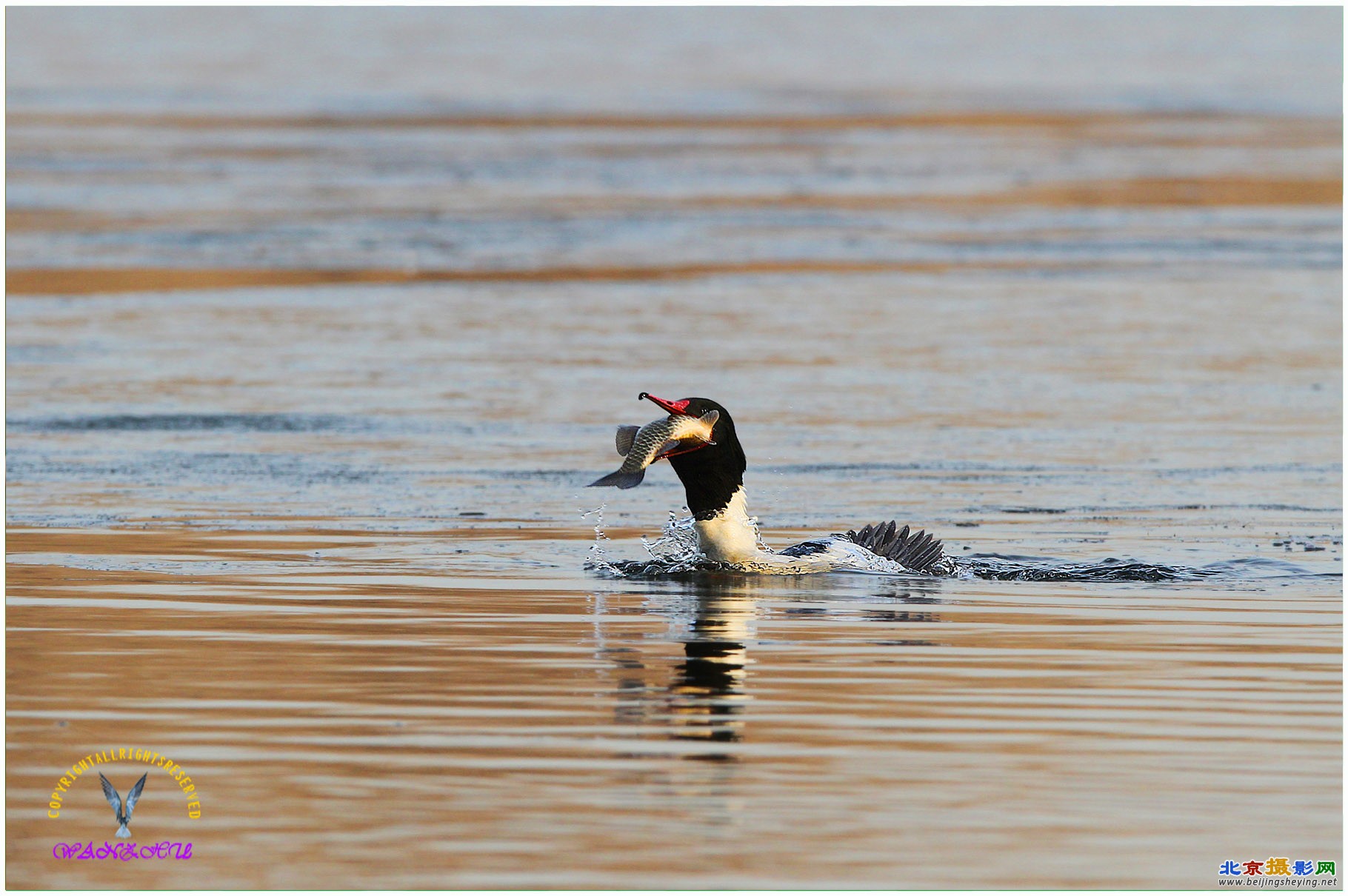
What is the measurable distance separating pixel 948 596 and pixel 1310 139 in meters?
32.5

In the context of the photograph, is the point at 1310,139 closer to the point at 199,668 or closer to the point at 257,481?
the point at 257,481

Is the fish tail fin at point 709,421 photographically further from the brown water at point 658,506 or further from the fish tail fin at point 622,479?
the brown water at point 658,506

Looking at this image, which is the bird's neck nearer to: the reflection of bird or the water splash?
the water splash

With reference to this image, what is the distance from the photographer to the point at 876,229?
30.2 m

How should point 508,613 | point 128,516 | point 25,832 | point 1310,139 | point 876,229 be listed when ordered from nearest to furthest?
1. point 25,832
2. point 508,613
3. point 128,516
4. point 876,229
5. point 1310,139

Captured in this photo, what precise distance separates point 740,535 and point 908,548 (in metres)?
0.92

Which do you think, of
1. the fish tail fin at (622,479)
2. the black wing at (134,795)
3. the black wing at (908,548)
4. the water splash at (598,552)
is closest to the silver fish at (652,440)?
the fish tail fin at (622,479)

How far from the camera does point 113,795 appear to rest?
27.1ft

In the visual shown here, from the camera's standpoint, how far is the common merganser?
12.4 metres

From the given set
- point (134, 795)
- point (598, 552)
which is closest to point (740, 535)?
point (598, 552)

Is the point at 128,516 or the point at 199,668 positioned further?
the point at 128,516

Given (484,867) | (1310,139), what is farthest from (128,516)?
(1310,139)

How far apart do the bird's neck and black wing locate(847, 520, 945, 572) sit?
2.20 feet

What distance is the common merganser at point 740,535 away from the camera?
12.4 m
